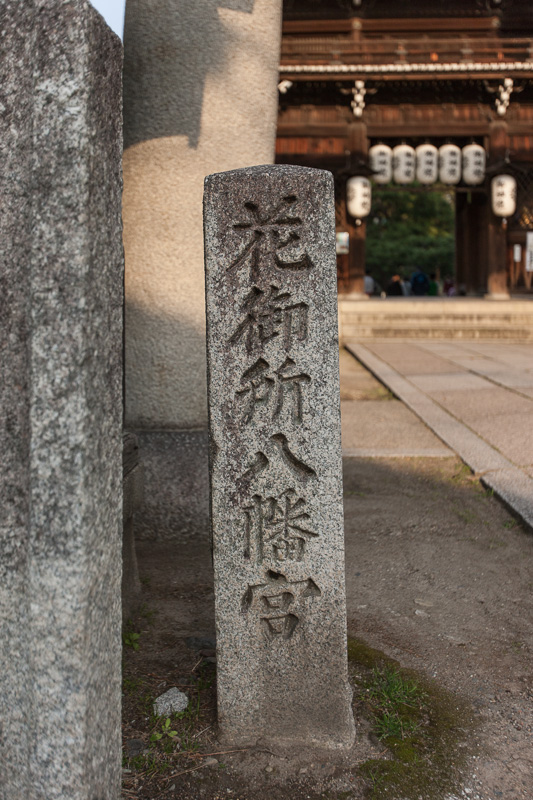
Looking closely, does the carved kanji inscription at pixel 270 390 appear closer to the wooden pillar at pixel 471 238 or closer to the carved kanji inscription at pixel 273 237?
the carved kanji inscription at pixel 273 237

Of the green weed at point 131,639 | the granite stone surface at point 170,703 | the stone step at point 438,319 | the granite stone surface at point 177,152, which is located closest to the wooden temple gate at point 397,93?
the stone step at point 438,319

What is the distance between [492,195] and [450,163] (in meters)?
1.10

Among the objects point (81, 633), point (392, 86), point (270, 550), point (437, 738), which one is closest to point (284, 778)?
point (437, 738)

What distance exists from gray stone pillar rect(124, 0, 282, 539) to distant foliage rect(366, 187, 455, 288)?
22.6 metres

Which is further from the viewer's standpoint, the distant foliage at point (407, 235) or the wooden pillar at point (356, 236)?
the distant foliage at point (407, 235)

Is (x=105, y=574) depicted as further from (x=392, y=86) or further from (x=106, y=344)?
(x=392, y=86)

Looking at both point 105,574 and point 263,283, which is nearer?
point 105,574

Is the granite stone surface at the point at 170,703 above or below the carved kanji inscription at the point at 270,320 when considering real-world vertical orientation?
below

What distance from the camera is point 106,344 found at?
1.19m

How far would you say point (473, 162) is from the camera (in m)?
13.4

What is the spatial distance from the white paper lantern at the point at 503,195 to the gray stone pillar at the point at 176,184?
1148 cm

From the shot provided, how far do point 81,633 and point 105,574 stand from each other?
0.38 ft

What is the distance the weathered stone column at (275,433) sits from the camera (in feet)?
5.16

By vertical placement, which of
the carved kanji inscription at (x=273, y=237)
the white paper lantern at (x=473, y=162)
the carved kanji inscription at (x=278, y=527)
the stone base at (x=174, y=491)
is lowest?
the stone base at (x=174, y=491)
